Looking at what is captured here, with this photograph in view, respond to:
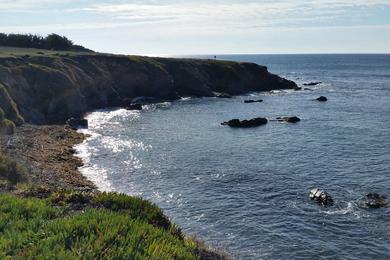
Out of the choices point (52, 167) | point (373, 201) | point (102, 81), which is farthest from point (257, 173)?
point (102, 81)

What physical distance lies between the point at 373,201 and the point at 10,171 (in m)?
26.4

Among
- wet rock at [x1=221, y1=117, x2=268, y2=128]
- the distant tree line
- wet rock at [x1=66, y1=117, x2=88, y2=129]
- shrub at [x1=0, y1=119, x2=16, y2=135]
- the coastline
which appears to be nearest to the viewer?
the coastline

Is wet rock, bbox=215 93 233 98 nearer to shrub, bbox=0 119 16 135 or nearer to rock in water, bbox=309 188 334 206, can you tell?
shrub, bbox=0 119 16 135

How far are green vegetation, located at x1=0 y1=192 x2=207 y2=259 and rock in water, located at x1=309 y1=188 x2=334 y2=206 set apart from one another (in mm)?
18737

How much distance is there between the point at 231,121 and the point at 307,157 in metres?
24.6

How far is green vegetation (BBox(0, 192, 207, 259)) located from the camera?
1318 centimetres

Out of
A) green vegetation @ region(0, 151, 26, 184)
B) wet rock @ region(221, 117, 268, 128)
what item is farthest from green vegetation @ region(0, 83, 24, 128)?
wet rock @ region(221, 117, 268, 128)

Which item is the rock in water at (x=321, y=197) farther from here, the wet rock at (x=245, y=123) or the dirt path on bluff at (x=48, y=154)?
the wet rock at (x=245, y=123)

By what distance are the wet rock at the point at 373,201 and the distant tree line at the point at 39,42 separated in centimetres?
10823

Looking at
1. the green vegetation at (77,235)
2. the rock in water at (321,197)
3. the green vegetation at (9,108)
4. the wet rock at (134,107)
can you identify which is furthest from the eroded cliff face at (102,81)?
the green vegetation at (77,235)

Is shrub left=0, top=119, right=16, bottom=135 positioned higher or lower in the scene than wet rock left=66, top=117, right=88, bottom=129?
higher

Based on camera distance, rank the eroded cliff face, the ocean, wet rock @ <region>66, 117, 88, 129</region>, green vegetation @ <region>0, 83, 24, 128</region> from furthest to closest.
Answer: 1. the eroded cliff face
2. wet rock @ <region>66, 117, 88, 129</region>
3. green vegetation @ <region>0, 83, 24, 128</region>
4. the ocean

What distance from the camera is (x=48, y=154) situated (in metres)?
49.4

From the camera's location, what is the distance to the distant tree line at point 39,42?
120375 millimetres
